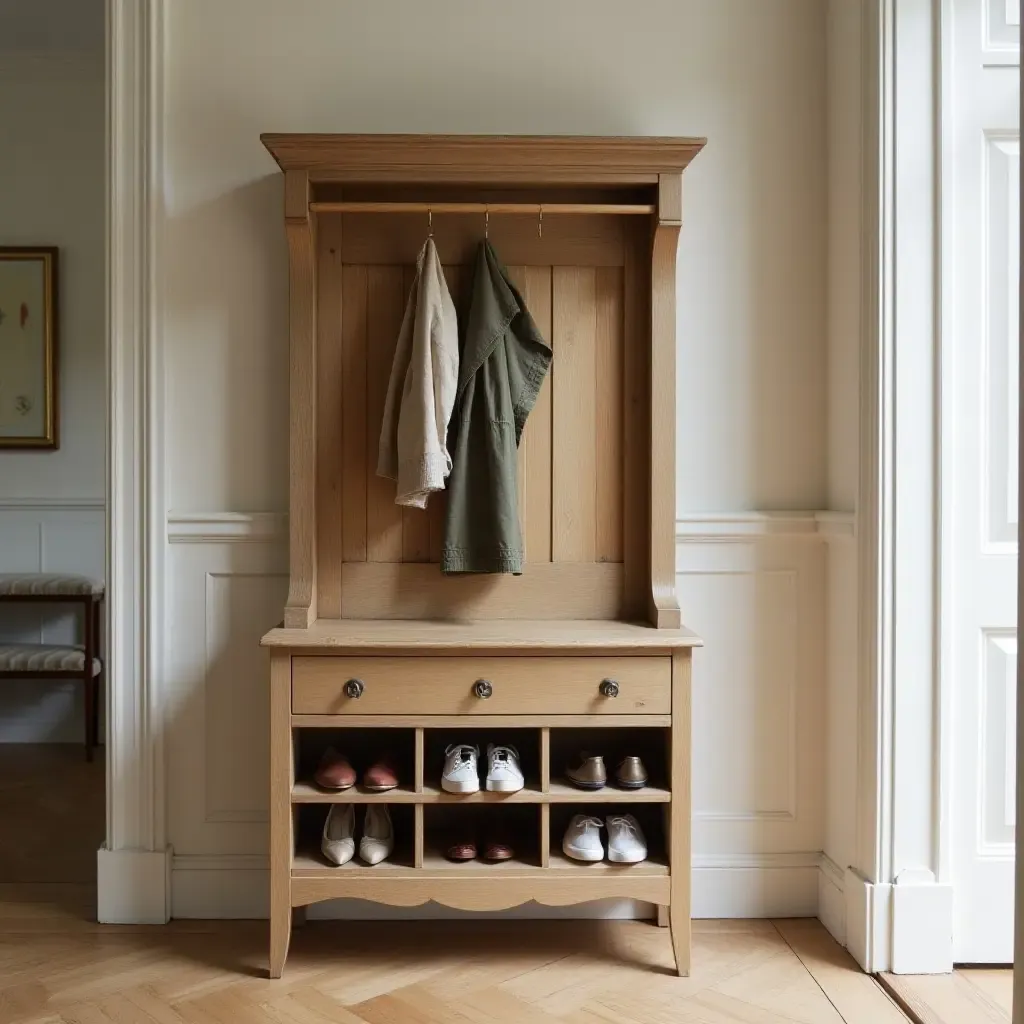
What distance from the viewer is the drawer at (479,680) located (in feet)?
6.66

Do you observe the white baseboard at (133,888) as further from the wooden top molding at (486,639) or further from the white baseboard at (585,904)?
the wooden top molding at (486,639)

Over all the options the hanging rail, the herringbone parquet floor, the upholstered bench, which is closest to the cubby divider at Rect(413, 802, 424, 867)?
the herringbone parquet floor

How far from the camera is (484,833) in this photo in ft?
7.20

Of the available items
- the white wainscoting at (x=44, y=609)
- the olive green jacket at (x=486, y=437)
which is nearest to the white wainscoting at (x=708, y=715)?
the olive green jacket at (x=486, y=437)

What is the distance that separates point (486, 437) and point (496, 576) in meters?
0.35

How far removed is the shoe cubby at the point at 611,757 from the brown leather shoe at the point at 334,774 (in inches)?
16.8

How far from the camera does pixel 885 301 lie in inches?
81.6

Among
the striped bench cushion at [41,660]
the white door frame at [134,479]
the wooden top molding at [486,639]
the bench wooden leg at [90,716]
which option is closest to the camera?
the wooden top molding at [486,639]

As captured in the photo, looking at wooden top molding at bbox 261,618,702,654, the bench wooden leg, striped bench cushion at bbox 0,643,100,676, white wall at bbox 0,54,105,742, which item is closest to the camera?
wooden top molding at bbox 261,618,702,654

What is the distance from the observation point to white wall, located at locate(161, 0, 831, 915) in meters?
2.32

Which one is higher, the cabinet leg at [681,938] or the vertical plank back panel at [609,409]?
the vertical plank back panel at [609,409]

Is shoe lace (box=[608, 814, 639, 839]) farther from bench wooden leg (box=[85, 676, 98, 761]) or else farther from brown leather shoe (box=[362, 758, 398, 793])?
bench wooden leg (box=[85, 676, 98, 761])

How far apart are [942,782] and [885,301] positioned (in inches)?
41.0

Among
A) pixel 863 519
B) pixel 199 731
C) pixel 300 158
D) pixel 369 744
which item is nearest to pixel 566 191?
pixel 300 158
